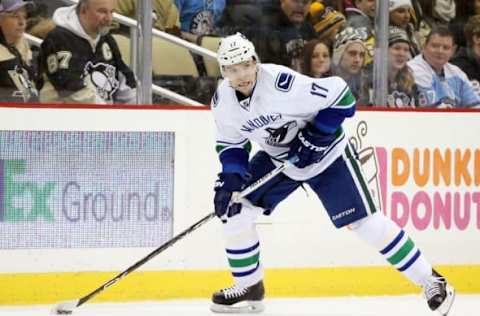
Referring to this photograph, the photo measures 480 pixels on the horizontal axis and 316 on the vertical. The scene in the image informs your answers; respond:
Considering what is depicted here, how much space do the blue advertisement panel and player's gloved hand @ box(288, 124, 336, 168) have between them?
92 centimetres

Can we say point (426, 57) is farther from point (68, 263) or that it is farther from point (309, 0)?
point (68, 263)

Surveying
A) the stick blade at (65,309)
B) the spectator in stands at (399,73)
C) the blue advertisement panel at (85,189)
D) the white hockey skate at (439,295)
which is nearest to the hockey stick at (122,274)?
the stick blade at (65,309)

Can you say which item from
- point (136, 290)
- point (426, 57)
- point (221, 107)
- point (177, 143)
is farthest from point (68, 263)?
point (426, 57)

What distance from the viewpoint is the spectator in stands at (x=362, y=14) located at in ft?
19.2

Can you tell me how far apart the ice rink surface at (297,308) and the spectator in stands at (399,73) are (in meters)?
1.01

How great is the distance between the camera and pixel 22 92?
5152 mm

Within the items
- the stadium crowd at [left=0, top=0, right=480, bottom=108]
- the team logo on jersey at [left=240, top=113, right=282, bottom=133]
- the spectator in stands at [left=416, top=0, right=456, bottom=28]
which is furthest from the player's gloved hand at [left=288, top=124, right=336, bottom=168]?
the spectator in stands at [left=416, top=0, right=456, bottom=28]

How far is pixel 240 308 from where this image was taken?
495cm

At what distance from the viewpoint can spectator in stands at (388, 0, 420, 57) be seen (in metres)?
5.91

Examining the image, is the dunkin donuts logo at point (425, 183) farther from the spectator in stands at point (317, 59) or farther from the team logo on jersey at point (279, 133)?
the team logo on jersey at point (279, 133)

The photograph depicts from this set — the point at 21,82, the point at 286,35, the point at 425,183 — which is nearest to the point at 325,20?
→ the point at 286,35

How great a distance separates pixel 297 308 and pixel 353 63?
1342 mm

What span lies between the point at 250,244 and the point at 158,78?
1.02m

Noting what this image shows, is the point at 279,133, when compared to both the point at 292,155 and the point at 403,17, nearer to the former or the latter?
the point at 292,155
